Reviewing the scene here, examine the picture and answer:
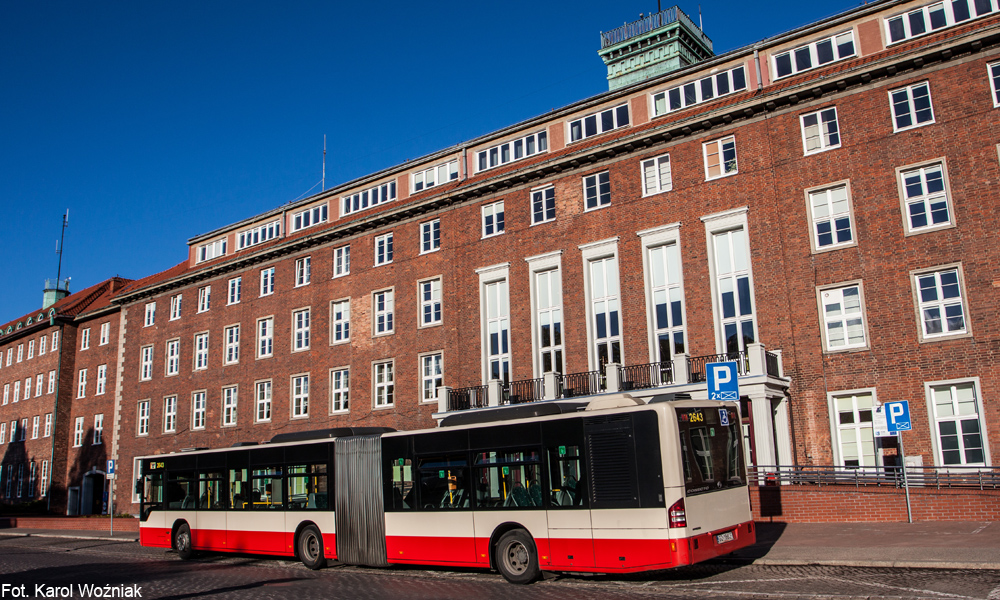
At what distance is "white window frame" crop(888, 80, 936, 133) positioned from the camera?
22.7 m

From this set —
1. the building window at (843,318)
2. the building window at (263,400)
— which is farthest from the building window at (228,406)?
the building window at (843,318)

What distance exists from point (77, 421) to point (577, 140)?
38558mm

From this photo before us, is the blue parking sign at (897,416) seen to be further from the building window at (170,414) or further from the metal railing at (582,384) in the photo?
the building window at (170,414)

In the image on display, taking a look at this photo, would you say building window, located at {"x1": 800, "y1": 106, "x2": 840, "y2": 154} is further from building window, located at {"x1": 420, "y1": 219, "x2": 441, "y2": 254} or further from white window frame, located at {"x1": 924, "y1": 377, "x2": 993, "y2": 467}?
building window, located at {"x1": 420, "y1": 219, "x2": 441, "y2": 254}

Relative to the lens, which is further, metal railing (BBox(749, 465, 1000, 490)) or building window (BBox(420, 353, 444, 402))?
building window (BBox(420, 353, 444, 402))

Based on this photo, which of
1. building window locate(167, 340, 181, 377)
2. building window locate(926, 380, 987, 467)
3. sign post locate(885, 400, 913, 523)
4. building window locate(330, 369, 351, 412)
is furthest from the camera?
building window locate(167, 340, 181, 377)

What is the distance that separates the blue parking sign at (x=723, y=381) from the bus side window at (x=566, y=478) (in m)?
3.12

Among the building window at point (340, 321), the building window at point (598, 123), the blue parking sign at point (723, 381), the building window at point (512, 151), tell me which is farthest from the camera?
the building window at point (340, 321)

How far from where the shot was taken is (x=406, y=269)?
111ft

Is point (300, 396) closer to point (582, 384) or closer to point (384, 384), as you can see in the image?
point (384, 384)

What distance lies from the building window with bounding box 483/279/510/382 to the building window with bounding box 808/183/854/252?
11.9 meters

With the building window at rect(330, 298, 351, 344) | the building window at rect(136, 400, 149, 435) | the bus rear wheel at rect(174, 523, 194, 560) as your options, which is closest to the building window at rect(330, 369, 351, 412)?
the building window at rect(330, 298, 351, 344)

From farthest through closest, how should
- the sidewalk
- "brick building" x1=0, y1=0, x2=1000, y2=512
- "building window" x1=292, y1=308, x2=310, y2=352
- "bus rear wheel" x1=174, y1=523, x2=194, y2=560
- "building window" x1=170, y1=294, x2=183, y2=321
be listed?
"building window" x1=170, y1=294, x2=183, y2=321, "building window" x1=292, y1=308, x2=310, y2=352, "brick building" x1=0, y1=0, x2=1000, y2=512, "bus rear wheel" x1=174, y1=523, x2=194, y2=560, the sidewalk

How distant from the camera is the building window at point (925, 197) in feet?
72.6
